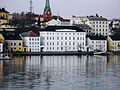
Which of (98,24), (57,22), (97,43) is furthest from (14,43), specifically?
(98,24)

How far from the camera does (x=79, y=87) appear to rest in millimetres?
26219

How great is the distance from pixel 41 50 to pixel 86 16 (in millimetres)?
41281

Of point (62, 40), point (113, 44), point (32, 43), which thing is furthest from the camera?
point (113, 44)

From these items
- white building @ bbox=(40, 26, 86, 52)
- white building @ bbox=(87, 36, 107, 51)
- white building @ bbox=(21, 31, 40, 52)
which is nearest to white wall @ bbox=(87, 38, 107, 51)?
white building @ bbox=(87, 36, 107, 51)

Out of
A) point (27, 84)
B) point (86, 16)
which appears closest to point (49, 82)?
point (27, 84)

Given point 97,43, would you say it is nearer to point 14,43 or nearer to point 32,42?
point 32,42

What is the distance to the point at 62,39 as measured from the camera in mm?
94062

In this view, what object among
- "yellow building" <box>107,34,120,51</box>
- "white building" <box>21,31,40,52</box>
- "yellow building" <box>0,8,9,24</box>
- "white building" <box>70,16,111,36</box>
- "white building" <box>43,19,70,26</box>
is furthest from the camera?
"white building" <box>43,19,70,26</box>

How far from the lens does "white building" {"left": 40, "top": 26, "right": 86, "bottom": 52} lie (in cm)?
9219


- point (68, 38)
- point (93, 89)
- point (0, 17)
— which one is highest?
point (0, 17)

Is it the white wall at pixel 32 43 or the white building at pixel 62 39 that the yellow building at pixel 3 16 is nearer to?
the white building at pixel 62 39

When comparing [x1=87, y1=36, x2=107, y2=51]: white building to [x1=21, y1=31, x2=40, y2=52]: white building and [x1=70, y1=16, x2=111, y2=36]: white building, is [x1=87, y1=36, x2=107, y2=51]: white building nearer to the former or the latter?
[x1=21, y1=31, x2=40, y2=52]: white building

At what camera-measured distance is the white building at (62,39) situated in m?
92.2

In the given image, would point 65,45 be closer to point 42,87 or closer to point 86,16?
point 86,16
